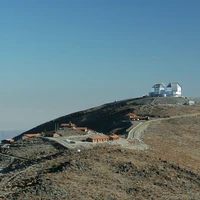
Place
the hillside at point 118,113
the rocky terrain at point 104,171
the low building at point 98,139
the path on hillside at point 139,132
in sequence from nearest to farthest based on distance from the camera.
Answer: the rocky terrain at point 104,171, the path on hillside at point 139,132, the low building at point 98,139, the hillside at point 118,113

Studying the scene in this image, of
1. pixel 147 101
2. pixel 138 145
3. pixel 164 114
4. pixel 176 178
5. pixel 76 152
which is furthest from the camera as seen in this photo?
pixel 147 101

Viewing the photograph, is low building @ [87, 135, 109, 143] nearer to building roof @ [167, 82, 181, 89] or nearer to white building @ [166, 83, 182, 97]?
white building @ [166, 83, 182, 97]

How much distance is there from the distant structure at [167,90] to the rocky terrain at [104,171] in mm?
45557

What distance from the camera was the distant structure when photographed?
114m

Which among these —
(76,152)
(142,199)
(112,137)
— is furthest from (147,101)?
(142,199)

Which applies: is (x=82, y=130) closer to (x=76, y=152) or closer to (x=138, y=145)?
(x=138, y=145)

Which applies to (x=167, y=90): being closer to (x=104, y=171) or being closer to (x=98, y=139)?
(x=98, y=139)

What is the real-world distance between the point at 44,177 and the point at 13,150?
25.6 meters

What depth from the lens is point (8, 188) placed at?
34688 mm

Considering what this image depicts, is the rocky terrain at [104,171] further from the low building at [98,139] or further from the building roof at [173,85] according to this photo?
the building roof at [173,85]

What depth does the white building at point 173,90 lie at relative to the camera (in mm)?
113812

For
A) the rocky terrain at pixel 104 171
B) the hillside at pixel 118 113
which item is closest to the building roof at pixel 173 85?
the hillside at pixel 118 113

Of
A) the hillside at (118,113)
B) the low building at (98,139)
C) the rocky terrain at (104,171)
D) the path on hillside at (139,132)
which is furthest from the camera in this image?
the hillside at (118,113)

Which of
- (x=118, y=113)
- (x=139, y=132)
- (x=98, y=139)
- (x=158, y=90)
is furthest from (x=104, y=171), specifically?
(x=158, y=90)
